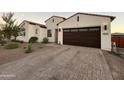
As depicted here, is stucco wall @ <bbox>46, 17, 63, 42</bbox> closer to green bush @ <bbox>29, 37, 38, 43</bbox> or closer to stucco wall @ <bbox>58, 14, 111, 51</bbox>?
green bush @ <bbox>29, 37, 38, 43</bbox>

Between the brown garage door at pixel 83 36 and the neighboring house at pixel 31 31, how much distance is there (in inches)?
231

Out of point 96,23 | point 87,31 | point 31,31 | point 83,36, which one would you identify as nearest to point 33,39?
point 31,31

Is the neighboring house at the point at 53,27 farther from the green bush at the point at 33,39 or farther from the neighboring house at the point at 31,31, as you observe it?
the green bush at the point at 33,39

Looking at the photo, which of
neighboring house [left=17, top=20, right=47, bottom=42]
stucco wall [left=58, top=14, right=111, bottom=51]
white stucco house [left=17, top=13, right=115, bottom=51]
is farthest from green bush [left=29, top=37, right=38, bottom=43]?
stucco wall [left=58, top=14, right=111, bottom=51]

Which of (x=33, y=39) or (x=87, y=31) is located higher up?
(x=87, y=31)

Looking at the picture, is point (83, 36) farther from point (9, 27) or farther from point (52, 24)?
point (9, 27)

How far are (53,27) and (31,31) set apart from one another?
4052 mm

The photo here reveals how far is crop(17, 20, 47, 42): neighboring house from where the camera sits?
18.1 meters

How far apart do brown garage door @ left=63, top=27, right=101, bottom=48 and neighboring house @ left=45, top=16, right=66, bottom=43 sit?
379 cm

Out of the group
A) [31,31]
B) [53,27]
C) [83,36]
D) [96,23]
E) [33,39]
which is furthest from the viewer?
[31,31]

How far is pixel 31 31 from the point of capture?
722 inches

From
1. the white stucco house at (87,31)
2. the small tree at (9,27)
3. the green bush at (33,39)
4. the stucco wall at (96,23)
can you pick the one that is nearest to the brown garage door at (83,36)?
Answer: the white stucco house at (87,31)

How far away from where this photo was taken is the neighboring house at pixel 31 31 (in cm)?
1811
